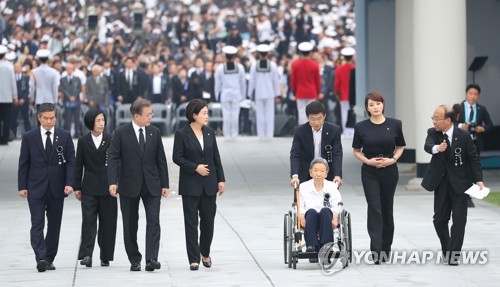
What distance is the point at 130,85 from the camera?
118 feet

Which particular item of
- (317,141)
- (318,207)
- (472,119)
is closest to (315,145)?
Result: (317,141)

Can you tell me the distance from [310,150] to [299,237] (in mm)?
1207

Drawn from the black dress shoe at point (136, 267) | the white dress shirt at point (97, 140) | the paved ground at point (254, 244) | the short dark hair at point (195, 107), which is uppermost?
the short dark hair at point (195, 107)

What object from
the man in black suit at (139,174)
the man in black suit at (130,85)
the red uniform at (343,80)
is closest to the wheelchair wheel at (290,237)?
the man in black suit at (139,174)

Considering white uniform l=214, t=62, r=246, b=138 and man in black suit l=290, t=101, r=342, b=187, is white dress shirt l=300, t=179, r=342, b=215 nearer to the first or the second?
man in black suit l=290, t=101, r=342, b=187

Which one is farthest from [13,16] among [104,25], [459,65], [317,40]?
[459,65]

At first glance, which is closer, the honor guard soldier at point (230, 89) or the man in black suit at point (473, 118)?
the man in black suit at point (473, 118)

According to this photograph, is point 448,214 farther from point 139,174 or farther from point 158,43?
point 158,43

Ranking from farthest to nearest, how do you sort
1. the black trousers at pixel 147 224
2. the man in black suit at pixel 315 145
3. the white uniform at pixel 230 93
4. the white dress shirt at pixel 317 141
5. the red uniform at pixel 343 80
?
the red uniform at pixel 343 80 < the white uniform at pixel 230 93 < the white dress shirt at pixel 317 141 < the man in black suit at pixel 315 145 < the black trousers at pixel 147 224

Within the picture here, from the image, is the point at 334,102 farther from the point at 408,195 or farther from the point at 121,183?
the point at 121,183

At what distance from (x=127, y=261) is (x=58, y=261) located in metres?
0.76

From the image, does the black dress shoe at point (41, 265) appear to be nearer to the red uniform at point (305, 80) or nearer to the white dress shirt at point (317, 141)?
the white dress shirt at point (317, 141)

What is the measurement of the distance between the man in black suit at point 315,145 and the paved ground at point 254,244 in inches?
39.1

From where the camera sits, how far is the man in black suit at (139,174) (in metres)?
15.8
